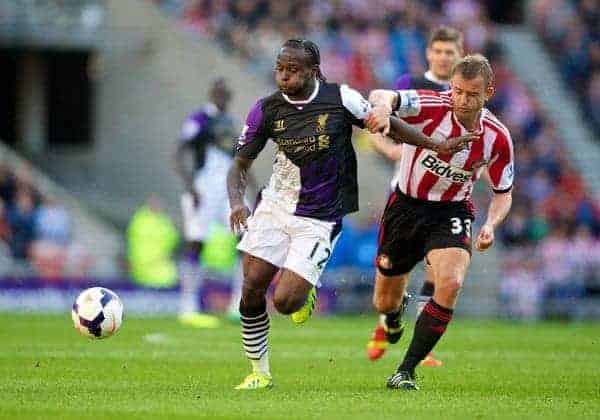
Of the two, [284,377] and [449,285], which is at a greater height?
[449,285]

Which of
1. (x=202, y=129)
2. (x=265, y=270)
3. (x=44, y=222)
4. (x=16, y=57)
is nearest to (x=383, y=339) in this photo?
(x=265, y=270)

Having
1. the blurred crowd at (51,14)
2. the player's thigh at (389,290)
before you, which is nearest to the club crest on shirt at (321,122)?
the player's thigh at (389,290)

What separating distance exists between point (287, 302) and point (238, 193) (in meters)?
0.80

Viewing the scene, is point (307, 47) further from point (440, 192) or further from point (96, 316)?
point (96, 316)

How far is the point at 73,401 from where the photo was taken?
8.77 meters

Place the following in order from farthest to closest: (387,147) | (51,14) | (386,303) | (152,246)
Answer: (51,14)
(152,246)
(387,147)
(386,303)

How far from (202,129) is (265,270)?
781 centimetres

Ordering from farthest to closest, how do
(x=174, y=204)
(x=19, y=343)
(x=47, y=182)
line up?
(x=174, y=204)
(x=47, y=182)
(x=19, y=343)

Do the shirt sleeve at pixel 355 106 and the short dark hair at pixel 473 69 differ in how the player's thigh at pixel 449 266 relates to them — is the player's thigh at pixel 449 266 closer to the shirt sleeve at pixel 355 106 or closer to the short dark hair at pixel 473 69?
the shirt sleeve at pixel 355 106

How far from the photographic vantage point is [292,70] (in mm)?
9430

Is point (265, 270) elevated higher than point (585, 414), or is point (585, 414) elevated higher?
point (265, 270)

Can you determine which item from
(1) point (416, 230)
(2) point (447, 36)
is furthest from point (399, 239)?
(2) point (447, 36)

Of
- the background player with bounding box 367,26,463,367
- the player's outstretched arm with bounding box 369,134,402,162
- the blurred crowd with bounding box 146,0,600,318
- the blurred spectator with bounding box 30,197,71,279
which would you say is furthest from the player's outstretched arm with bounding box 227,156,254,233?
the blurred crowd with bounding box 146,0,600,318

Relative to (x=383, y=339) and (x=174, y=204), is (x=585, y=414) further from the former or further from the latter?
(x=174, y=204)
